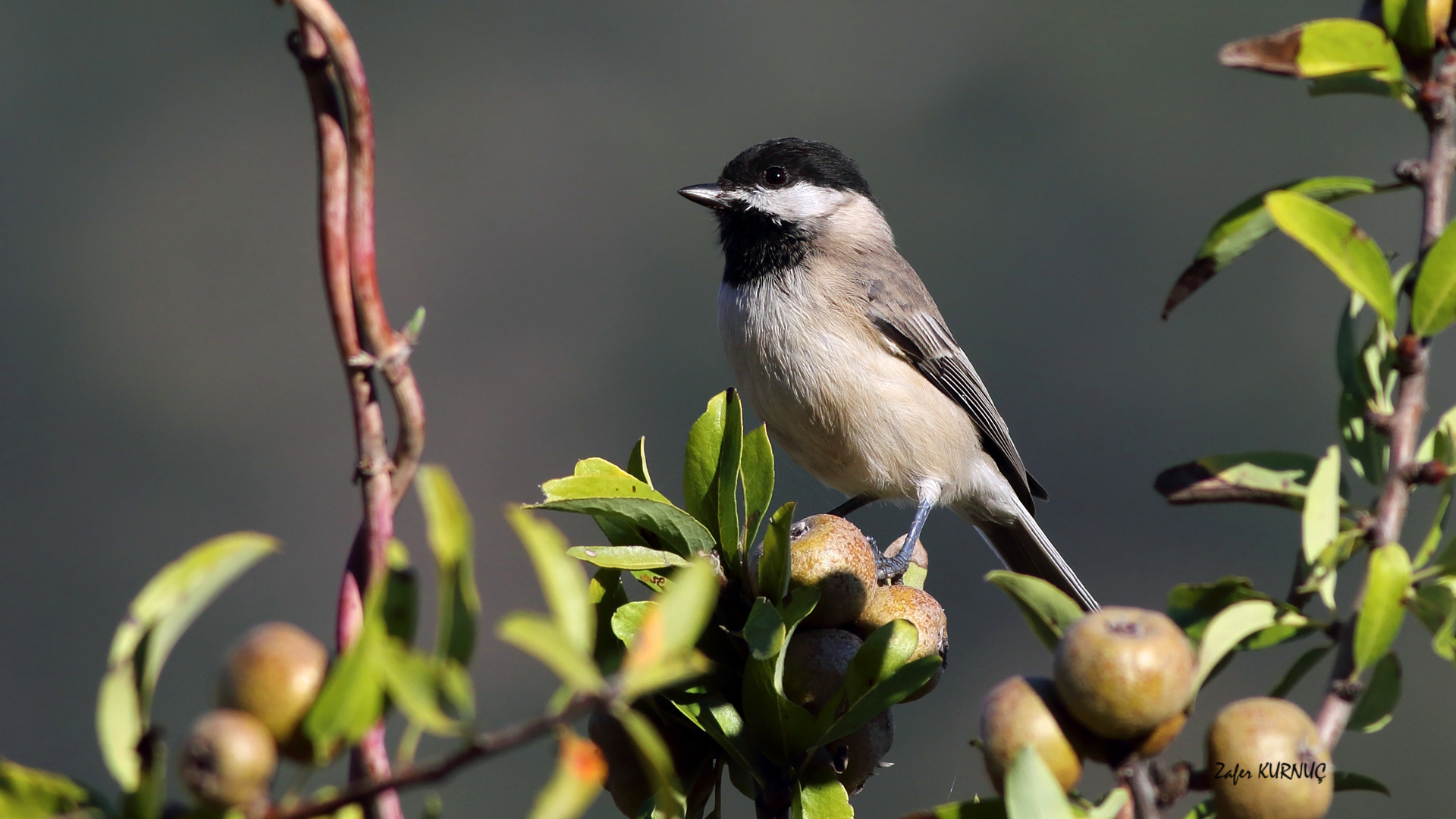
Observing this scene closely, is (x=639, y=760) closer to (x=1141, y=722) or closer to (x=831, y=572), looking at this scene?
(x=831, y=572)

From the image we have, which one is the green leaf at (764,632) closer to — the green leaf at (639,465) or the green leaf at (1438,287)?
the green leaf at (639,465)

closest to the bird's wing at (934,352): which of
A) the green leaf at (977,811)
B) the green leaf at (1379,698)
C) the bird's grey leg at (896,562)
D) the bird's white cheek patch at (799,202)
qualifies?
the bird's white cheek patch at (799,202)

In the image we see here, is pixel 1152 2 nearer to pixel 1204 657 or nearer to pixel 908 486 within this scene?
pixel 908 486

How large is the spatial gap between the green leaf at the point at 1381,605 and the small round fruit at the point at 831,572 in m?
0.60

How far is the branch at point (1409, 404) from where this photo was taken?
858 millimetres

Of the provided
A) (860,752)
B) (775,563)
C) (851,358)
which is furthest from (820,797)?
(851,358)

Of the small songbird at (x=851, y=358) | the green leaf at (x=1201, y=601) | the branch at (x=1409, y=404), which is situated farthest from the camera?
the small songbird at (x=851, y=358)

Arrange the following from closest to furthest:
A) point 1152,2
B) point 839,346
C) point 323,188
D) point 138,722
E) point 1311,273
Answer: point 138,722 → point 323,188 → point 839,346 → point 1311,273 → point 1152,2

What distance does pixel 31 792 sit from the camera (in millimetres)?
659

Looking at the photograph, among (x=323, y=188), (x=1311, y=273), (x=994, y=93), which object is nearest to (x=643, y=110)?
(x=994, y=93)

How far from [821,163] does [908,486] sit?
922mm

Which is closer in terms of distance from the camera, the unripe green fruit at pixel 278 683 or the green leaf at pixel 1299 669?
the unripe green fruit at pixel 278 683

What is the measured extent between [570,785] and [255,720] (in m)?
0.20

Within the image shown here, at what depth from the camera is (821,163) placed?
331 centimetres
